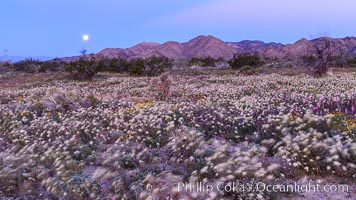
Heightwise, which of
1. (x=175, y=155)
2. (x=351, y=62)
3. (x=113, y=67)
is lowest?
(x=175, y=155)

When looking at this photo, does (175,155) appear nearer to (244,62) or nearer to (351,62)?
(244,62)

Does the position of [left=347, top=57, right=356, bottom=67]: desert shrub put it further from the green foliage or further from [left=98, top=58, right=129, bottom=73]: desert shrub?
[left=98, top=58, right=129, bottom=73]: desert shrub

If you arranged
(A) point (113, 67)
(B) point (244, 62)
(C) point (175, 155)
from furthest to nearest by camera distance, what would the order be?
(B) point (244, 62) < (A) point (113, 67) < (C) point (175, 155)

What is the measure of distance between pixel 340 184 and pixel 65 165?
14.7 feet

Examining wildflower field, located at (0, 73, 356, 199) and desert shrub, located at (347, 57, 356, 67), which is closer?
wildflower field, located at (0, 73, 356, 199)

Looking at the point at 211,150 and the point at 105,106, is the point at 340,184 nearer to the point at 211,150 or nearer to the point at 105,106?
the point at 211,150

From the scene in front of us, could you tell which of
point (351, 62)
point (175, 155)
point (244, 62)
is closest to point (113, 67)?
point (244, 62)

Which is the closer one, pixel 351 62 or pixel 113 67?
pixel 113 67

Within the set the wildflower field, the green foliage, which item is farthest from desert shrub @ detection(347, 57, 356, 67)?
the wildflower field

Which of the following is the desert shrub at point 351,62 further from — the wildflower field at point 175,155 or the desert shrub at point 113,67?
the wildflower field at point 175,155

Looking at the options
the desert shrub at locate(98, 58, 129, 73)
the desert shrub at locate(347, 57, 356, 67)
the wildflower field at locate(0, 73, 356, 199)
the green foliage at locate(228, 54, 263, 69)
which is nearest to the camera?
the wildflower field at locate(0, 73, 356, 199)

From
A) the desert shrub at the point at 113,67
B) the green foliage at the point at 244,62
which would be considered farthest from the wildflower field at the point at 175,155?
the green foliage at the point at 244,62

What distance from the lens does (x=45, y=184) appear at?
243 inches

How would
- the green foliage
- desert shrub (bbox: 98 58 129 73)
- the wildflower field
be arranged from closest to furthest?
1. the wildflower field
2. desert shrub (bbox: 98 58 129 73)
3. the green foliage
